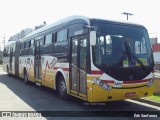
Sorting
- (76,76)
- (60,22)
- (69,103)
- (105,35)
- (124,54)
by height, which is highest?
(60,22)

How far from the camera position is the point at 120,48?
863 centimetres

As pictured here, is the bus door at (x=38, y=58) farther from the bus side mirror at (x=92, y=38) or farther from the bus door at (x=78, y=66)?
the bus side mirror at (x=92, y=38)

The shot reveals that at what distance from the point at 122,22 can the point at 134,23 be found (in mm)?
555

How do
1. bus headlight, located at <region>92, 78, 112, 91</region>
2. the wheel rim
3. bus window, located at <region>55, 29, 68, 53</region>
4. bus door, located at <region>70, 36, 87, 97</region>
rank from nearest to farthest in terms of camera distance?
1. bus headlight, located at <region>92, 78, 112, 91</region>
2. bus door, located at <region>70, 36, 87, 97</region>
3. bus window, located at <region>55, 29, 68, 53</region>
4. the wheel rim

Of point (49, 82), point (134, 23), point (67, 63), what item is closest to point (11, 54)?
point (49, 82)

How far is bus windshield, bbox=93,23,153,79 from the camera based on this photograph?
27.5ft

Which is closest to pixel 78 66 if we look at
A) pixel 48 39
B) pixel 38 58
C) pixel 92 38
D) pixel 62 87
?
pixel 92 38

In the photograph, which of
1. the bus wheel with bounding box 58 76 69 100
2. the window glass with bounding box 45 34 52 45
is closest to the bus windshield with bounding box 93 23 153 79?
the bus wheel with bounding box 58 76 69 100

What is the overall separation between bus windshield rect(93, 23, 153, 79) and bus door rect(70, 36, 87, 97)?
695 mm

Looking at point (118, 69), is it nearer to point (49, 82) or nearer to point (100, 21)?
point (100, 21)

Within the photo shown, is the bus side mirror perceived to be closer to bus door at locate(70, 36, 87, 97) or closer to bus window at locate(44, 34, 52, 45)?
bus door at locate(70, 36, 87, 97)

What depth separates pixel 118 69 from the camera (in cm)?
848

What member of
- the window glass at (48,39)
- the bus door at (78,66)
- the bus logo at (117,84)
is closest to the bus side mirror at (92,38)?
the bus door at (78,66)

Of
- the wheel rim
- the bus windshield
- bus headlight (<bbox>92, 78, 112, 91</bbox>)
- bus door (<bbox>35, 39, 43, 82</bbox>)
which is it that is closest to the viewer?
bus headlight (<bbox>92, 78, 112, 91</bbox>)
